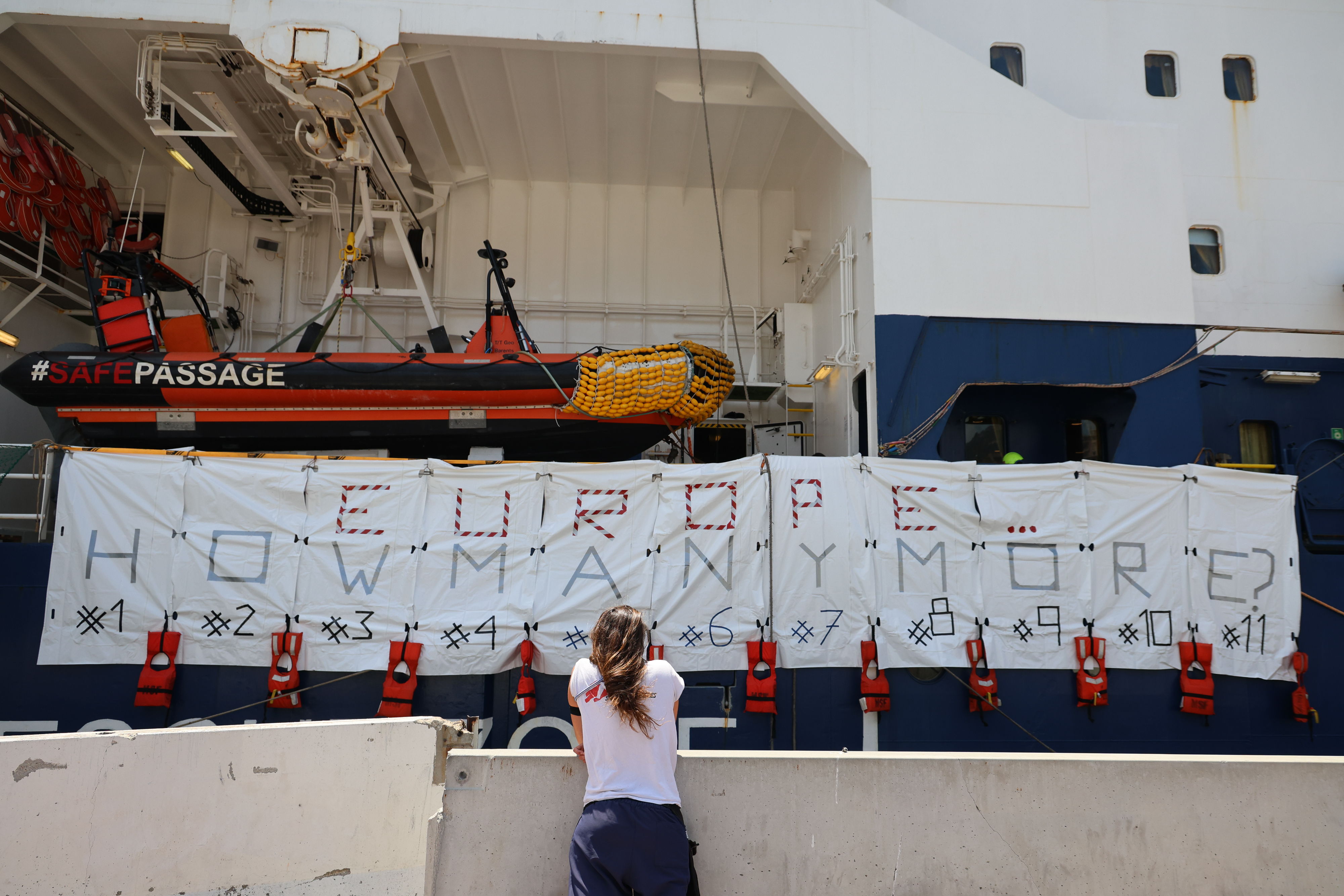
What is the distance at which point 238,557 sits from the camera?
545 cm

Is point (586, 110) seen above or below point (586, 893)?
above

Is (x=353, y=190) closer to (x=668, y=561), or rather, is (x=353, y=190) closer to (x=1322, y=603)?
(x=668, y=561)

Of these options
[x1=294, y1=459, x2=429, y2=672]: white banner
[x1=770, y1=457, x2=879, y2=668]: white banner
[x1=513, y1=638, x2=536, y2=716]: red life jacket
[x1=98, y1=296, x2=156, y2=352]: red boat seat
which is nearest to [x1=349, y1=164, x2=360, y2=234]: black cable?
[x1=98, y1=296, x2=156, y2=352]: red boat seat

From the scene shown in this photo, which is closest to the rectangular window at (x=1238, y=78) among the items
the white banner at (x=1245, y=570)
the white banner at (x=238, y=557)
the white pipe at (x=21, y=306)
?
the white banner at (x=1245, y=570)

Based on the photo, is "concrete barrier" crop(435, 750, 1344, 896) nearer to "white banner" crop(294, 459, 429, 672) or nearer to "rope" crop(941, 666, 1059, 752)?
"rope" crop(941, 666, 1059, 752)

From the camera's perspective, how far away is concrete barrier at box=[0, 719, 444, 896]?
3.20 metres

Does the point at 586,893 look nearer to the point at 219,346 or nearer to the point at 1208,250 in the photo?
the point at 1208,250

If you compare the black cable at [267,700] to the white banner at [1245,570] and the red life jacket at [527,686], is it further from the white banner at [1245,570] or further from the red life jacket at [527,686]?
the white banner at [1245,570]

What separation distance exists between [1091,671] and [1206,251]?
5.10m

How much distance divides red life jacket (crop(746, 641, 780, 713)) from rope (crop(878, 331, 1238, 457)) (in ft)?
7.13

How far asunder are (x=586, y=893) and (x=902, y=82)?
727 cm

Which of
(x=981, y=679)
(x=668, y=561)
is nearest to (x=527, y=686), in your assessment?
(x=668, y=561)

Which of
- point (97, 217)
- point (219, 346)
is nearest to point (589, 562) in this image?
point (219, 346)

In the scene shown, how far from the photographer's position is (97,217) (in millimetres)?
9641
